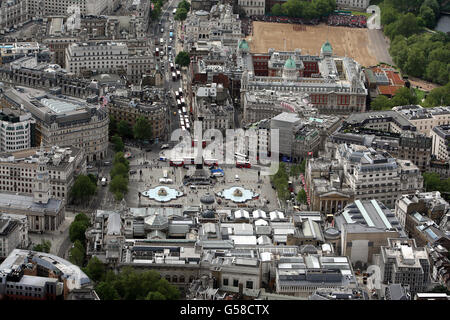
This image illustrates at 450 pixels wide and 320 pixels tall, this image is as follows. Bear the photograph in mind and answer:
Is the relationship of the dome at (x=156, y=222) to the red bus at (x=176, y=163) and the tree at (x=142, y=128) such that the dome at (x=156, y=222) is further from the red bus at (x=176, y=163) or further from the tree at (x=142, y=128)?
the tree at (x=142, y=128)

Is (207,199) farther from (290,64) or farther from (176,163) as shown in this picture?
(290,64)

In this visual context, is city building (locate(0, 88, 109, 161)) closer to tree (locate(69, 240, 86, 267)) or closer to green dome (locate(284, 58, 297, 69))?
tree (locate(69, 240, 86, 267))

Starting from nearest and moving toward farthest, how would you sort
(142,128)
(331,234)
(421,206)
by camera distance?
(331,234)
(421,206)
(142,128)

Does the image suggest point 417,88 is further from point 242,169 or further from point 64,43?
point 64,43

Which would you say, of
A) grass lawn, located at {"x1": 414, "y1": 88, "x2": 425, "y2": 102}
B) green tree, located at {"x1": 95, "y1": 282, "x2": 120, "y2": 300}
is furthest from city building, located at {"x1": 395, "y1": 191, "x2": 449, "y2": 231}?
grass lawn, located at {"x1": 414, "y1": 88, "x2": 425, "y2": 102}

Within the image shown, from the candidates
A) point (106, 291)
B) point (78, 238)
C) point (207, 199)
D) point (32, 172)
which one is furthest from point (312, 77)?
point (106, 291)

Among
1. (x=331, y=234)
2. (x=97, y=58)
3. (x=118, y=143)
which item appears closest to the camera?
(x=331, y=234)
